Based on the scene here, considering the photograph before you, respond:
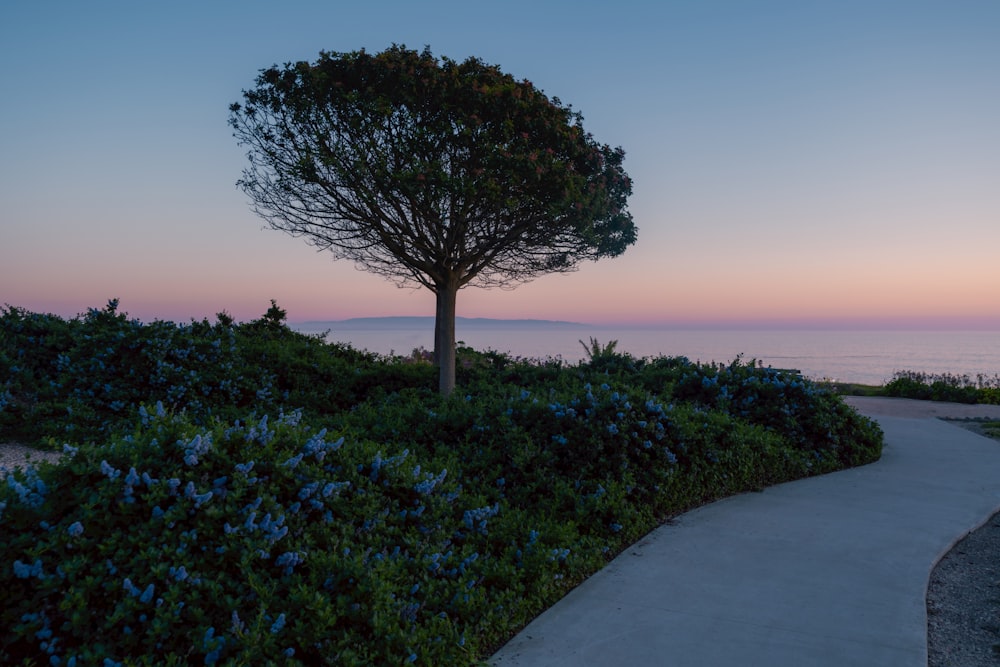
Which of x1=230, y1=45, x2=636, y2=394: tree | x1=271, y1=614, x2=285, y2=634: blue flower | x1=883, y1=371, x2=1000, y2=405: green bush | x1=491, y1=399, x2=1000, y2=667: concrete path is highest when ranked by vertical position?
A: x1=230, y1=45, x2=636, y2=394: tree

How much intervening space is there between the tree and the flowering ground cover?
11.4 ft

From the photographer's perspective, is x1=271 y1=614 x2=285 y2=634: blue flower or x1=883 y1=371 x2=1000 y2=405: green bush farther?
x1=883 y1=371 x2=1000 y2=405: green bush

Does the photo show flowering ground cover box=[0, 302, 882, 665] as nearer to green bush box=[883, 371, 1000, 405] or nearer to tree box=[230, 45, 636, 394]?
tree box=[230, 45, 636, 394]

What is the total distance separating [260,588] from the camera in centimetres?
319

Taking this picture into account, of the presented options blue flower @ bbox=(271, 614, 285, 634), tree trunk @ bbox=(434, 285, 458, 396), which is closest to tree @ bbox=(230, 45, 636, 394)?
tree trunk @ bbox=(434, 285, 458, 396)

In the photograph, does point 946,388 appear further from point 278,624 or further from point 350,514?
point 278,624

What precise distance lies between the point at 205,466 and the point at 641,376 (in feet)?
22.9

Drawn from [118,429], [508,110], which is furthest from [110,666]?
[508,110]

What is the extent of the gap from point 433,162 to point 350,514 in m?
6.55

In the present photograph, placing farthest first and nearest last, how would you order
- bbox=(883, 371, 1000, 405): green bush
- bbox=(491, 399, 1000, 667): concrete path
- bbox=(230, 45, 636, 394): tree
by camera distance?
Answer: bbox=(883, 371, 1000, 405): green bush
bbox=(230, 45, 636, 394): tree
bbox=(491, 399, 1000, 667): concrete path

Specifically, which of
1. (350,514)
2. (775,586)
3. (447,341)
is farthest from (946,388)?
(350,514)

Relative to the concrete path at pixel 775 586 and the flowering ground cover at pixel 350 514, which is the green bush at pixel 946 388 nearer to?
the flowering ground cover at pixel 350 514

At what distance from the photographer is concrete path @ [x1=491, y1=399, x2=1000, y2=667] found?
345cm

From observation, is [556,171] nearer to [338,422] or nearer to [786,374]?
[786,374]
